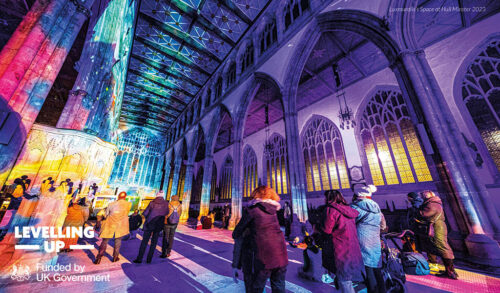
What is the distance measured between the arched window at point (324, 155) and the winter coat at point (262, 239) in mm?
10748

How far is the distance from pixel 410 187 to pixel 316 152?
5385mm

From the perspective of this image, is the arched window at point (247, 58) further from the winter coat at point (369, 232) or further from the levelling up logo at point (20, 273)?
the levelling up logo at point (20, 273)

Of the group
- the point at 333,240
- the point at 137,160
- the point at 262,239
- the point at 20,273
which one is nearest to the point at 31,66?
the point at 20,273

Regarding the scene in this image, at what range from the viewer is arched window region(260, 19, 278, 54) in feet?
32.1

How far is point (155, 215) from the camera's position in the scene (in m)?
3.25

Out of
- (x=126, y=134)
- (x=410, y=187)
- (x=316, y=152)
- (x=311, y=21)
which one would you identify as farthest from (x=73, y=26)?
(x=126, y=134)

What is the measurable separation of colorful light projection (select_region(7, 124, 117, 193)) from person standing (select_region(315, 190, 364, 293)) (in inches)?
278

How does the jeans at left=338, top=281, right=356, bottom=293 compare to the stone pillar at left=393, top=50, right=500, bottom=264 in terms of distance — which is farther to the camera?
the stone pillar at left=393, top=50, right=500, bottom=264

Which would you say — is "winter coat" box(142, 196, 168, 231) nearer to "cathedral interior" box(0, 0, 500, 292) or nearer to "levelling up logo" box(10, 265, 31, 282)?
"cathedral interior" box(0, 0, 500, 292)

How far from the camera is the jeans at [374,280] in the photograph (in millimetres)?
1854

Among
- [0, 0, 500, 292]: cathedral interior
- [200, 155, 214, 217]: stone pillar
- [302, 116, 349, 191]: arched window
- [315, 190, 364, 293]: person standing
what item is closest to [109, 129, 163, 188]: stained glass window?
[0, 0, 500, 292]: cathedral interior

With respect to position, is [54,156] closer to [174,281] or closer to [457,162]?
[174,281]

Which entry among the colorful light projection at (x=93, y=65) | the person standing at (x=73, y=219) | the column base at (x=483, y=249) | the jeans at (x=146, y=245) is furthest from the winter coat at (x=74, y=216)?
the column base at (x=483, y=249)

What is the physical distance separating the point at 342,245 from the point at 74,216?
5.40 metres
